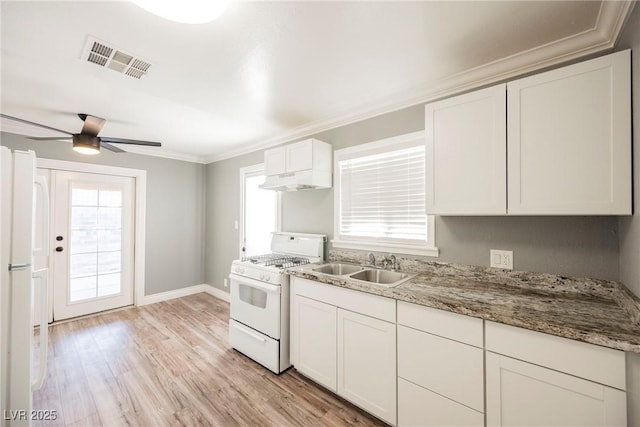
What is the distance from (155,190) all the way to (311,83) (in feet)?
11.0

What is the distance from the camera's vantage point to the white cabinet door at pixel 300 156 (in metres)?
2.62

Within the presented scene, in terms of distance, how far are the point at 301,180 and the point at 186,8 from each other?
1.63 m

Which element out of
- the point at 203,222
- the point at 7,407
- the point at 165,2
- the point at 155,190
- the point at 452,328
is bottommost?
the point at 7,407

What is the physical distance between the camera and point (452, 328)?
1.41m

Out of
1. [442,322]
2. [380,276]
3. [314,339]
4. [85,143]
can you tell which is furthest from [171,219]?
[442,322]

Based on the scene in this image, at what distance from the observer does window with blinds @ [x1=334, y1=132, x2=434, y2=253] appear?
88.3 inches

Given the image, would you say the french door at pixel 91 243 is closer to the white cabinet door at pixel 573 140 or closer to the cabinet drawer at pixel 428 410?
the cabinet drawer at pixel 428 410

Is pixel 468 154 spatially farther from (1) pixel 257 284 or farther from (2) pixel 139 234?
(2) pixel 139 234

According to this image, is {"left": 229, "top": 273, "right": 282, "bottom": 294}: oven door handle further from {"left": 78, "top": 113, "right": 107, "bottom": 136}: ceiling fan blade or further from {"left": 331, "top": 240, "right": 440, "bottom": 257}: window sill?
{"left": 78, "top": 113, "right": 107, "bottom": 136}: ceiling fan blade

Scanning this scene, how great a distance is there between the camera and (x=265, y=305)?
7.86 ft

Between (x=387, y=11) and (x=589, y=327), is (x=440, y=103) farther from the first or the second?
(x=589, y=327)

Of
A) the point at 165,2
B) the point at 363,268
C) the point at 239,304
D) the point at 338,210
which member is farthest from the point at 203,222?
the point at 165,2

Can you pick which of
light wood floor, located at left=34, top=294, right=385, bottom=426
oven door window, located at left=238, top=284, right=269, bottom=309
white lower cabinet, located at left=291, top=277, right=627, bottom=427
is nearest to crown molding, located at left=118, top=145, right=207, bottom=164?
light wood floor, located at left=34, top=294, right=385, bottom=426

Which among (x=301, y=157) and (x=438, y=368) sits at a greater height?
(x=301, y=157)
